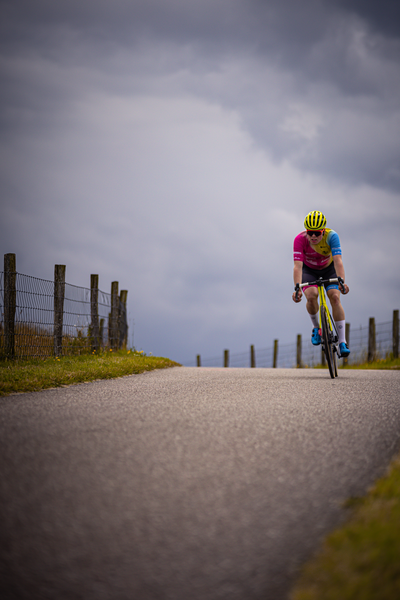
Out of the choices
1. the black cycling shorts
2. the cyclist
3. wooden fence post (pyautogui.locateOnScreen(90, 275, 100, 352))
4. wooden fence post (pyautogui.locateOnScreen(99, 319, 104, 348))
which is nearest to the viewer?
the cyclist

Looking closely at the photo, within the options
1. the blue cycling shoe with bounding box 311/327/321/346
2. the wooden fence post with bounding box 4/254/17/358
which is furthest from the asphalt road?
the wooden fence post with bounding box 4/254/17/358

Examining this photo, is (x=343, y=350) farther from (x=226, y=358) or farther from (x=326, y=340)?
(x=226, y=358)

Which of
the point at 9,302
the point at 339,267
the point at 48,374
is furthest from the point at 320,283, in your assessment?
the point at 9,302

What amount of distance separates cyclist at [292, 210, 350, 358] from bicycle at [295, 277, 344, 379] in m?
0.09

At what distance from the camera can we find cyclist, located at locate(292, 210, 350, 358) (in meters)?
9.02

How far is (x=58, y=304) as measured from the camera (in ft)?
41.5

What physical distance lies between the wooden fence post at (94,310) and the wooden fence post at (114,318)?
1.75 meters

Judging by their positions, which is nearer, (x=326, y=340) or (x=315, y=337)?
(x=326, y=340)

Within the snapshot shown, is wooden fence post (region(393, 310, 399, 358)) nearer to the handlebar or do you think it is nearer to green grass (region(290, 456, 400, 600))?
the handlebar

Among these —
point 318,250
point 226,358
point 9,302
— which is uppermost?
point 318,250

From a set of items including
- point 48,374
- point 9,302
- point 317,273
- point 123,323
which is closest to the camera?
point 48,374

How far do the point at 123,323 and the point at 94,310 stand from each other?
140 inches

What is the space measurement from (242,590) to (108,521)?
813mm

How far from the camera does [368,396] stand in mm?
6188
